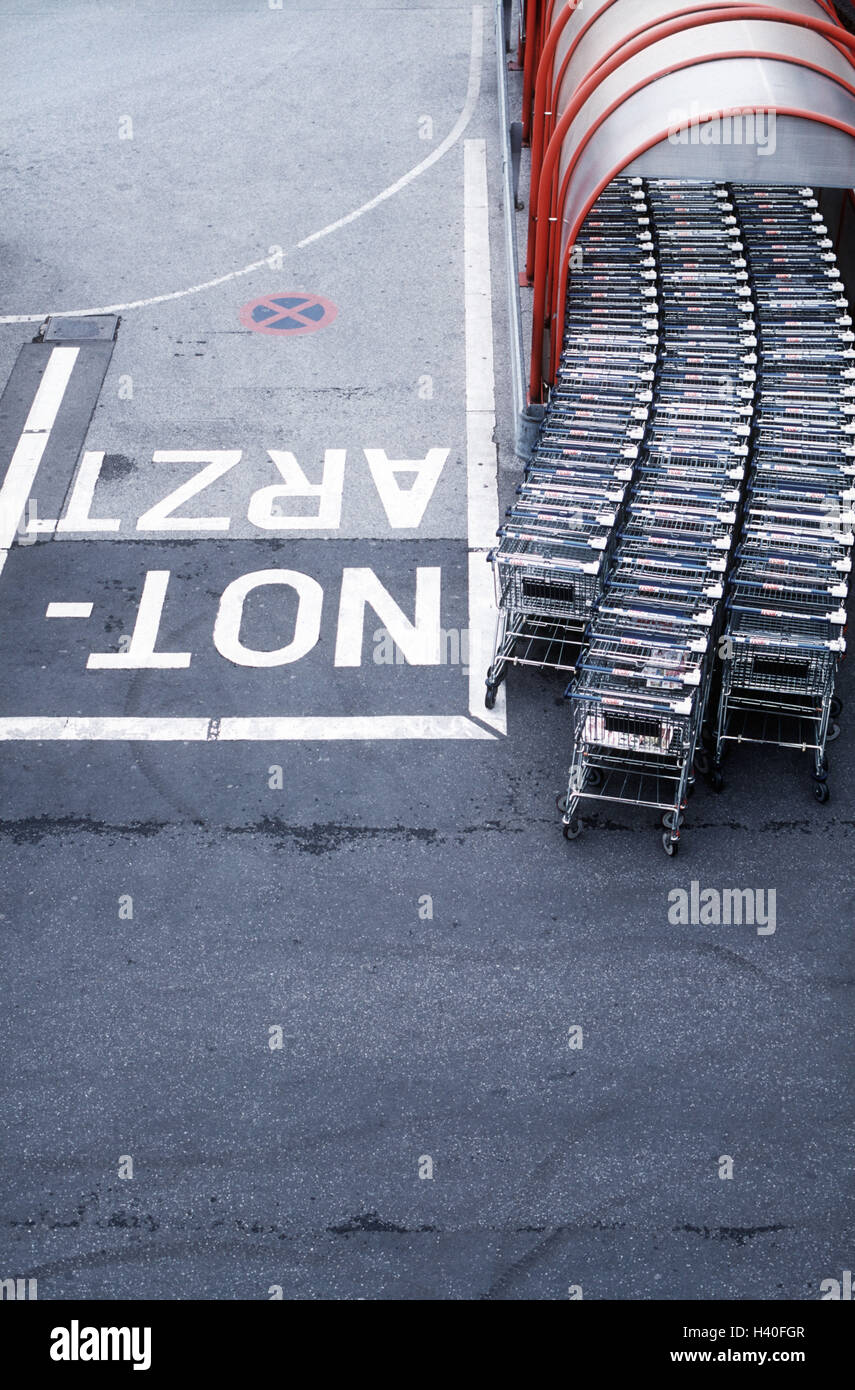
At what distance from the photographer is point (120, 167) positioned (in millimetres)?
19234

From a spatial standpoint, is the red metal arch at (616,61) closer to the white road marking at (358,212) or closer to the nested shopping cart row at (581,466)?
the nested shopping cart row at (581,466)

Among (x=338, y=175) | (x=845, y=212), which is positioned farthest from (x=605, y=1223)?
(x=338, y=175)

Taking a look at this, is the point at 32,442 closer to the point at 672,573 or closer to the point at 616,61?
the point at 616,61

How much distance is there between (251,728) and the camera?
10992mm

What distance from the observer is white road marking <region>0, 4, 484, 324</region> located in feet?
53.0

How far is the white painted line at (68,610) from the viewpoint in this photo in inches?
475

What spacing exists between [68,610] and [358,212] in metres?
8.31

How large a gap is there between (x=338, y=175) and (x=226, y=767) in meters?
11.1

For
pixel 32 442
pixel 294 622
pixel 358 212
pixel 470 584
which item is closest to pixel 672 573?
pixel 470 584

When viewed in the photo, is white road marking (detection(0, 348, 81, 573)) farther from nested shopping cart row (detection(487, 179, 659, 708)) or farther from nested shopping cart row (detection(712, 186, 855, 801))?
Answer: nested shopping cart row (detection(712, 186, 855, 801))

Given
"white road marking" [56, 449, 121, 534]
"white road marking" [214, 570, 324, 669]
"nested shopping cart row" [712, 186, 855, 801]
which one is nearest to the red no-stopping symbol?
"white road marking" [56, 449, 121, 534]

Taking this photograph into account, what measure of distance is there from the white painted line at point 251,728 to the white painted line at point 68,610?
1.27 metres

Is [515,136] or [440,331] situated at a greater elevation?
[515,136]

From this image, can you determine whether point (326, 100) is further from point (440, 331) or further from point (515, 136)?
point (440, 331)
